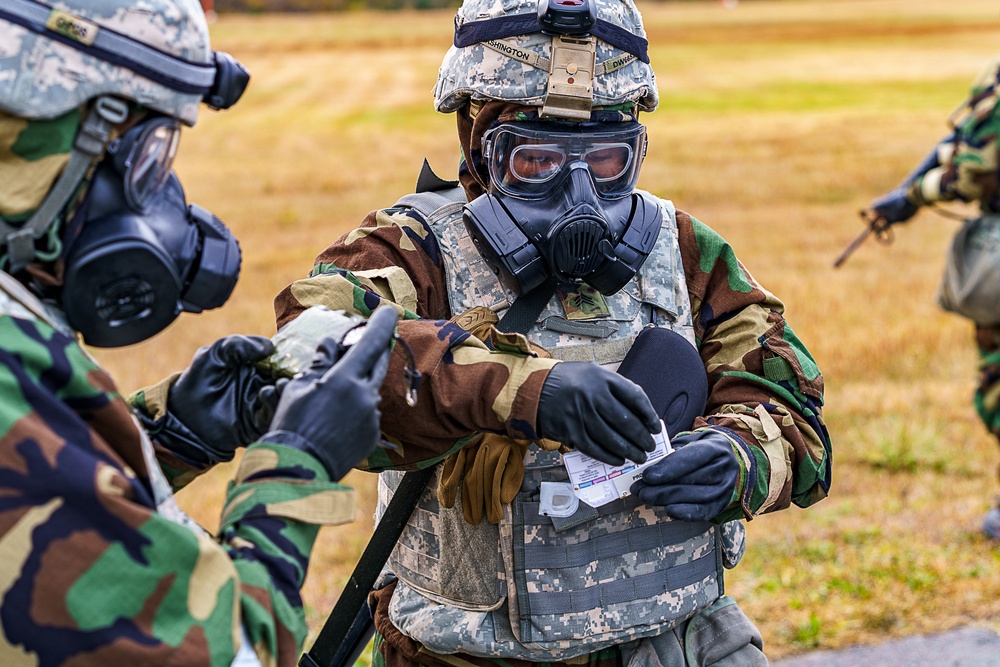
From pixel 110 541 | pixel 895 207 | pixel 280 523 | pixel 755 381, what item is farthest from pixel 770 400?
pixel 895 207

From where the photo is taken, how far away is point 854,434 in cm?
729

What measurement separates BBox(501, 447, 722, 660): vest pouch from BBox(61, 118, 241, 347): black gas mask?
3.20 feet

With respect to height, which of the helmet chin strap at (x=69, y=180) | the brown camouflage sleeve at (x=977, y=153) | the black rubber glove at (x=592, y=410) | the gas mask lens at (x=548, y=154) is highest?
the helmet chin strap at (x=69, y=180)

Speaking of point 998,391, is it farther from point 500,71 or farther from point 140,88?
point 140,88

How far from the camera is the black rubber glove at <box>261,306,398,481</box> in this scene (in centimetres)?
198

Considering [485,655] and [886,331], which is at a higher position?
[485,655]

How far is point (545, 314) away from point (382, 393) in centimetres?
Result: 55

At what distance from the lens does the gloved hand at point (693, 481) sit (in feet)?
8.51

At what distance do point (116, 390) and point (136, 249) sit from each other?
246mm

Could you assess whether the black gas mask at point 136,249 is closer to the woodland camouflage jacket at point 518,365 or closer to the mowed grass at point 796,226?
the woodland camouflage jacket at point 518,365

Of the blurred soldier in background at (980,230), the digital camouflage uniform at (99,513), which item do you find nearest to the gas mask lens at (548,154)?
the digital camouflage uniform at (99,513)

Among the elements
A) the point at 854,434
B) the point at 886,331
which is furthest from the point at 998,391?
the point at 886,331

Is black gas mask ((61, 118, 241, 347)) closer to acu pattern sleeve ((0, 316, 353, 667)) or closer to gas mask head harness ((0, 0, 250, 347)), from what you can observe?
gas mask head harness ((0, 0, 250, 347))

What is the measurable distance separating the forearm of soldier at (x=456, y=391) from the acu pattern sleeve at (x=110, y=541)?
0.54 meters
